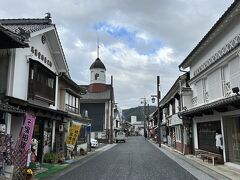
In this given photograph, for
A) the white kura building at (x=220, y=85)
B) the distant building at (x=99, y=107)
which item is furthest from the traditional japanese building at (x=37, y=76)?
the distant building at (x=99, y=107)

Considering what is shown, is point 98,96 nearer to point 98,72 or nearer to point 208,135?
point 98,72

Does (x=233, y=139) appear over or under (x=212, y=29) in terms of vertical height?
under

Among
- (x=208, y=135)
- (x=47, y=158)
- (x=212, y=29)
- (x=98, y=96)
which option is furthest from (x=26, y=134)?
(x=98, y=96)

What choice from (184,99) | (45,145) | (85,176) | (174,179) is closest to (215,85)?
(184,99)

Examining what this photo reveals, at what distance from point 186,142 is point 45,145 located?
42.9 ft

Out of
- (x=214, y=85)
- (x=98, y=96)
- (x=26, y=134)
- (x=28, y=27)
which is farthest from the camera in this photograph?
(x=98, y=96)

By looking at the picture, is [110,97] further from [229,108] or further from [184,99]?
[229,108]

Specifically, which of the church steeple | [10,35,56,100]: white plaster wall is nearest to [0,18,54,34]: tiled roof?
[10,35,56,100]: white plaster wall

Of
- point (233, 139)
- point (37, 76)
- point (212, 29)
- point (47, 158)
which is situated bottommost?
point (47, 158)

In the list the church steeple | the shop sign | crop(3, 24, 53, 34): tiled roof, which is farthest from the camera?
the church steeple

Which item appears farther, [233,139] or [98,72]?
→ [98,72]

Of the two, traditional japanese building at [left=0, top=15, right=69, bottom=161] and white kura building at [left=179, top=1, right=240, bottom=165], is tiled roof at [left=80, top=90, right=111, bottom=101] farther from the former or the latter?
A: white kura building at [left=179, top=1, right=240, bottom=165]

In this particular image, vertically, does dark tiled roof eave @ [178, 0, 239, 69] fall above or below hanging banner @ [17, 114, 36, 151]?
above

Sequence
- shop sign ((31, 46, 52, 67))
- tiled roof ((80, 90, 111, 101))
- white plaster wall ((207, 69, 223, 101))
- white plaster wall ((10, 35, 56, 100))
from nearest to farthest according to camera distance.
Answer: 1. white plaster wall ((10, 35, 56, 100))
2. shop sign ((31, 46, 52, 67))
3. white plaster wall ((207, 69, 223, 101))
4. tiled roof ((80, 90, 111, 101))
